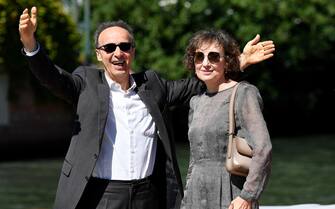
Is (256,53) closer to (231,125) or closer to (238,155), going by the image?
(231,125)

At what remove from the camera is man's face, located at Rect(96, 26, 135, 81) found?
15.0 ft

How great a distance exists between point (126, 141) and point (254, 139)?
79cm

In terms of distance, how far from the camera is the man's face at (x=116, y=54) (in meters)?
4.58

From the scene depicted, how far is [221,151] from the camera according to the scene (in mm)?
4188

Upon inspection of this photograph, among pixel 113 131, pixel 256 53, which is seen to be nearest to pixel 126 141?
pixel 113 131

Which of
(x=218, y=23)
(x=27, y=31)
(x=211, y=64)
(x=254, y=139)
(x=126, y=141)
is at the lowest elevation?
(x=218, y=23)

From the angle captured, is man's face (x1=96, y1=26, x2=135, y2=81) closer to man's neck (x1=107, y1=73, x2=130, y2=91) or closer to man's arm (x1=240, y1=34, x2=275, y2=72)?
man's neck (x1=107, y1=73, x2=130, y2=91)

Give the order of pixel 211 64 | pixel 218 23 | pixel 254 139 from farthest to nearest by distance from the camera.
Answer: pixel 218 23 → pixel 211 64 → pixel 254 139

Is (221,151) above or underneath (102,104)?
underneath

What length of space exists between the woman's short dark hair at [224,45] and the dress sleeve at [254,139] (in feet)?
0.94

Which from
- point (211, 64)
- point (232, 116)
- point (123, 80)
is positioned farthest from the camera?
point (123, 80)

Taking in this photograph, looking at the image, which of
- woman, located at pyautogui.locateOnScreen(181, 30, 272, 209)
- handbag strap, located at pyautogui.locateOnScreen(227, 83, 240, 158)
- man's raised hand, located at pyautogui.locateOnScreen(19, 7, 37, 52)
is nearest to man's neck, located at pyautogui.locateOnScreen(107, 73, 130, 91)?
woman, located at pyautogui.locateOnScreen(181, 30, 272, 209)

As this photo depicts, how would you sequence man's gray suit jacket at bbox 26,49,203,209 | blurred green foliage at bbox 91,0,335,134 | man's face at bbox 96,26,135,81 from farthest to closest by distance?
blurred green foliage at bbox 91,0,335,134 → man's face at bbox 96,26,135,81 → man's gray suit jacket at bbox 26,49,203,209

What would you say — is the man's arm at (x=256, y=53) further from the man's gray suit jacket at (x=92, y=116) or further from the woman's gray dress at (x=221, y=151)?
the woman's gray dress at (x=221, y=151)
